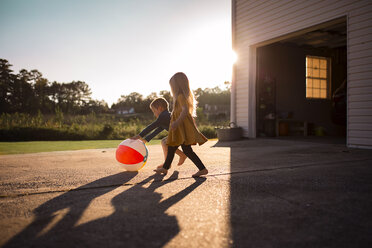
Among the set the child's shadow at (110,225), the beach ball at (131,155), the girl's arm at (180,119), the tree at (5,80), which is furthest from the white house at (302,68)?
the tree at (5,80)

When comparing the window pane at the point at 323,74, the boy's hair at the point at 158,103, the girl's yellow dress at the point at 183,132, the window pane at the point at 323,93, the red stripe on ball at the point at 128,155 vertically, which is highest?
the window pane at the point at 323,74

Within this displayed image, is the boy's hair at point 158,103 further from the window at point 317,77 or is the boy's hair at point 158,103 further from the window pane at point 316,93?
the window pane at point 316,93

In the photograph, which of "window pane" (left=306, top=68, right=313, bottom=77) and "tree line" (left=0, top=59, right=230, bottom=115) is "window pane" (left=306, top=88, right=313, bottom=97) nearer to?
"window pane" (left=306, top=68, right=313, bottom=77)

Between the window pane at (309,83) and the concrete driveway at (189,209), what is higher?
the window pane at (309,83)

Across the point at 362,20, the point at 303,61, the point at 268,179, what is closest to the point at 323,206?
the point at 268,179

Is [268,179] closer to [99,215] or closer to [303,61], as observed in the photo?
[99,215]

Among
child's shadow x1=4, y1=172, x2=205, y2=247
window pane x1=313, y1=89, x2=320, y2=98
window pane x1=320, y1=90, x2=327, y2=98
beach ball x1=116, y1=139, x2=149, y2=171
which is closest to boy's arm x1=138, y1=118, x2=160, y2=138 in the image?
beach ball x1=116, y1=139, x2=149, y2=171

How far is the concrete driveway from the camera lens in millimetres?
1595

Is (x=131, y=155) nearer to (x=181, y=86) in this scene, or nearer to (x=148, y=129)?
(x=148, y=129)

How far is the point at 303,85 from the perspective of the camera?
39.9 ft

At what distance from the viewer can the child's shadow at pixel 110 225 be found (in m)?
1.56

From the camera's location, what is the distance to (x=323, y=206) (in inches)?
85.3

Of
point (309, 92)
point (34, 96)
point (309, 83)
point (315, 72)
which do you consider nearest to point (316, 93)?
point (309, 92)

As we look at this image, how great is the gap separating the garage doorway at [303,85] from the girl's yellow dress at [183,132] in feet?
23.3
